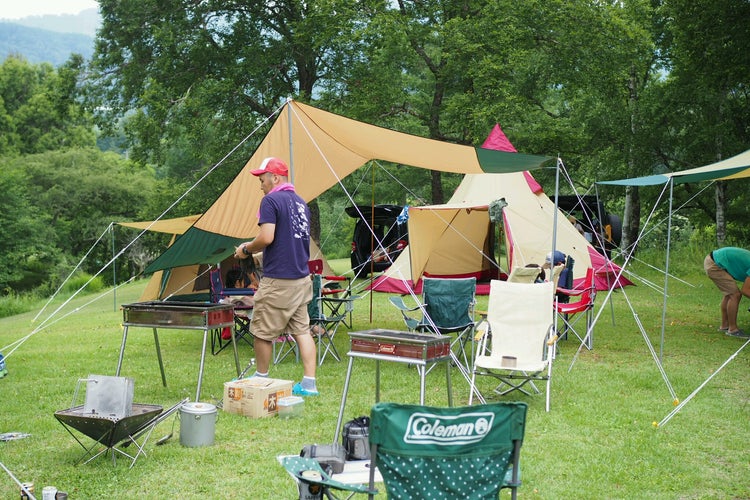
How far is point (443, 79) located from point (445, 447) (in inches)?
523

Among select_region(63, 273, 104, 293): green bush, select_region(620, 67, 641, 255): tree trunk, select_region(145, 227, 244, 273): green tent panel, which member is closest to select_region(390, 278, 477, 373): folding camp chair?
select_region(145, 227, 244, 273): green tent panel

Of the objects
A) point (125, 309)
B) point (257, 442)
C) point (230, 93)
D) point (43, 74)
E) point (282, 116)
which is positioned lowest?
point (257, 442)

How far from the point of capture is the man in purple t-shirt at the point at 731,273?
310 inches

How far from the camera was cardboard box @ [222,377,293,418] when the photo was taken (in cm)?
466

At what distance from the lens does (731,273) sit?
7926mm

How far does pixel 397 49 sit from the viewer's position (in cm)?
1409

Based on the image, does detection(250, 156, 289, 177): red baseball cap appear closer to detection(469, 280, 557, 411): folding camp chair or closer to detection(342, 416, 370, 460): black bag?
detection(469, 280, 557, 411): folding camp chair

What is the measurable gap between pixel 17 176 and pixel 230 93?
9.67 metres

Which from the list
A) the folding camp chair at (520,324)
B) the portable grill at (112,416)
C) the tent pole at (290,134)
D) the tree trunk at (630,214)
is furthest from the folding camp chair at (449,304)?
the tree trunk at (630,214)

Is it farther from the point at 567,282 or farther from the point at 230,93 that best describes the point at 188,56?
the point at 567,282

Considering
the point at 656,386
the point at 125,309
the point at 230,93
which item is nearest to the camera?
the point at 125,309

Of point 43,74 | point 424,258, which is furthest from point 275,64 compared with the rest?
point 43,74

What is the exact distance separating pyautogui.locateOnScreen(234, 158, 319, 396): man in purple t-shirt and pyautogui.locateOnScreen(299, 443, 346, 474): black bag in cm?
181

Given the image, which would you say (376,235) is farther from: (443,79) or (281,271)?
(281,271)
